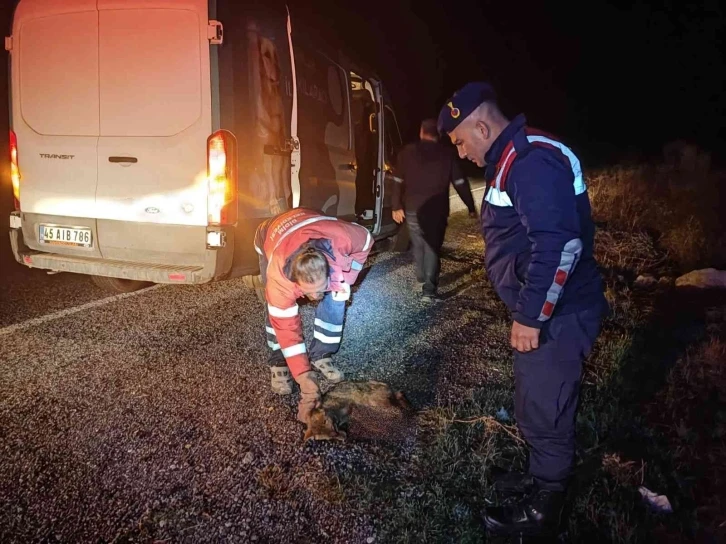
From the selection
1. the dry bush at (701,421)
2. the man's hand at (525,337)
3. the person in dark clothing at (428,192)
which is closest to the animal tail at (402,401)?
the man's hand at (525,337)

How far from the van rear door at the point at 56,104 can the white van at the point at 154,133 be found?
1 centimetres

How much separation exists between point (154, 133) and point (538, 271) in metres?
2.92

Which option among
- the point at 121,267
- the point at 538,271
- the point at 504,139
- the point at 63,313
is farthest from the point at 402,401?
the point at 63,313

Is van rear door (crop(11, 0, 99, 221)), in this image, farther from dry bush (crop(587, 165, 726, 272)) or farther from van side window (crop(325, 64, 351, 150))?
dry bush (crop(587, 165, 726, 272))

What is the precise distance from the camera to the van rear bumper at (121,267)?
12.3 ft

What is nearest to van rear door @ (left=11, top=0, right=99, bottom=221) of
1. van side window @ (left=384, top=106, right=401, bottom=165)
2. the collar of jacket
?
the collar of jacket

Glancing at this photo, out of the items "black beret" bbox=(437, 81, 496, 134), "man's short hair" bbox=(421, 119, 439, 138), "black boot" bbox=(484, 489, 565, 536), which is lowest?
"black boot" bbox=(484, 489, 565, 536)

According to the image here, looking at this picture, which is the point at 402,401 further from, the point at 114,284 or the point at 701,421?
the point at 114,284

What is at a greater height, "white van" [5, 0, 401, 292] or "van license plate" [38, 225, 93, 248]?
"white van" [5, 0, 401, 292]

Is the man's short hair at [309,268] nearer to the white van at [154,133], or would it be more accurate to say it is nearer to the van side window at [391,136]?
the white van at [154,133]

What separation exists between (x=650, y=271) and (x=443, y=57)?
20161 mm

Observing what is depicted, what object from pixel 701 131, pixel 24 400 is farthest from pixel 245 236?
pixel 701 131

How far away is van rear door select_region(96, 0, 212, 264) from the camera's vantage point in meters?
3.53

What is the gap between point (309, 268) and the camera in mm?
2615
